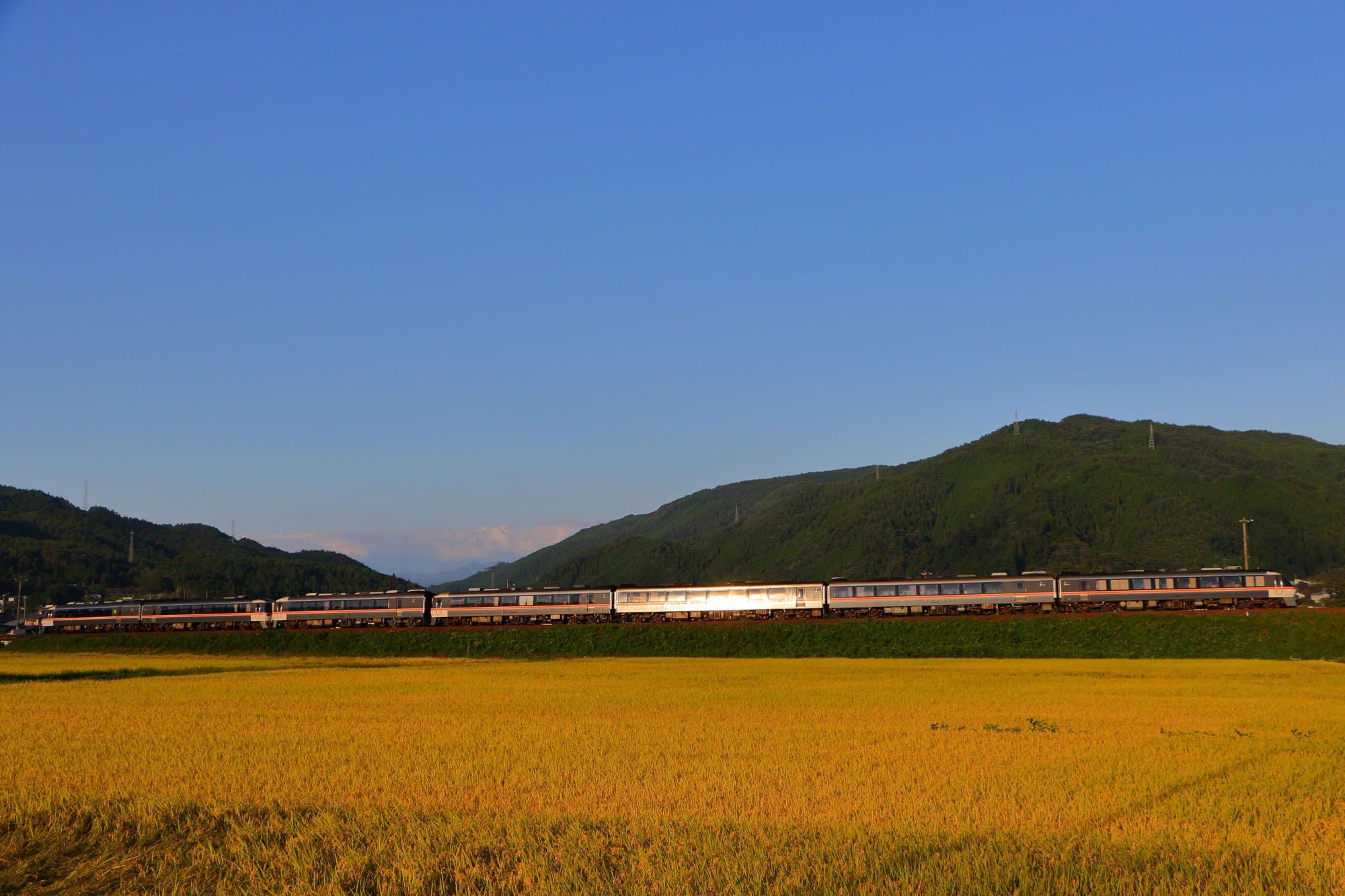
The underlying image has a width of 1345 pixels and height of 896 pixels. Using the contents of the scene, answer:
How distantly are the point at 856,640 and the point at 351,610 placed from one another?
53.9m

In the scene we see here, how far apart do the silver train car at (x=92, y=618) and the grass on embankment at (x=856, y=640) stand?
14.8m

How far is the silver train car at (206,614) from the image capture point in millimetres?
97125

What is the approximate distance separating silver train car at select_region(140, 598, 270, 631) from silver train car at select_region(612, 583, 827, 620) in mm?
40277

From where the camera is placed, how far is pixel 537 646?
237 ft

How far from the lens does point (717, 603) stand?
277 ft

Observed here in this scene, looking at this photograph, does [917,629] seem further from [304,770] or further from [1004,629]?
[304,770]

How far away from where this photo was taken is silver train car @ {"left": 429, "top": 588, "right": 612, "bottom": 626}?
87062 millimetres

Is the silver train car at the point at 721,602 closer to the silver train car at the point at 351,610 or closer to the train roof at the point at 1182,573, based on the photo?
the train roof at the point at 1182,573

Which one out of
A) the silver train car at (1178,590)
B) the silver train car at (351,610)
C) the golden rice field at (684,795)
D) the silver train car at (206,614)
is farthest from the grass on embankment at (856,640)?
the golden rice field at (684,795)

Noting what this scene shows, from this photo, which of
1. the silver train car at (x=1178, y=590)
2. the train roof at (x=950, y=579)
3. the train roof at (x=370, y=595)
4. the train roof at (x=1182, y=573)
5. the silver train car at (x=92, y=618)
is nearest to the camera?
the silver train car at (x=1178, y=590)

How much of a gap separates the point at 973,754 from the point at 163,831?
55.5ft

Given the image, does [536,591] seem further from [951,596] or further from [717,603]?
[951,596]

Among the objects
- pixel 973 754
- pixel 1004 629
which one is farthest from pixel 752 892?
pixel 1004 629


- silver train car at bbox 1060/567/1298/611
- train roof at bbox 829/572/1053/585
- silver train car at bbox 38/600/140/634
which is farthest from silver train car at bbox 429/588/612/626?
silver train car at bbox 1060/567/1298/611
